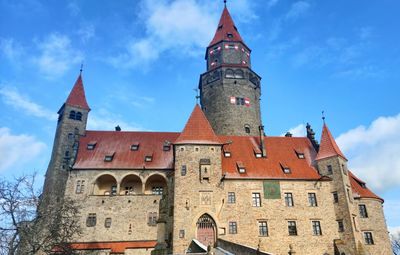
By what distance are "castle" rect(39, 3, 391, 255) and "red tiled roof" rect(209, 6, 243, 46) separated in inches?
612

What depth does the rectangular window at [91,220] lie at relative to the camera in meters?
31.8

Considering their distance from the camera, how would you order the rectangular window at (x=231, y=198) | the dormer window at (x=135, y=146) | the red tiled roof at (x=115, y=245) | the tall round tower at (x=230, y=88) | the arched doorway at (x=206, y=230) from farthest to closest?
the tall round tower at (x=230, y=88) < the dormer window at (x=135, y=146) < the red tiled roof at (x=115, y=245) < the rectangular window at (x=231, y=198) < the arched doorway at (x=206, y=230)

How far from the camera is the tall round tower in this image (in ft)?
136

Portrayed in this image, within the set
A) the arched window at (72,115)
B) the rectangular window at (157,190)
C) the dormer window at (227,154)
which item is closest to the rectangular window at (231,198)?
the dormer window at (227,154)

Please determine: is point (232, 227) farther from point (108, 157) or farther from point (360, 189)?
point (108, 157)

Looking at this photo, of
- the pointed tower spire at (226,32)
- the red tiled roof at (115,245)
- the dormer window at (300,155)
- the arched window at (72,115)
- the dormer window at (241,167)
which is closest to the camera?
the red tiled roof at (115,245)

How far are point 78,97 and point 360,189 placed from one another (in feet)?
98.4

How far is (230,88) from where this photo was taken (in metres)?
43.0

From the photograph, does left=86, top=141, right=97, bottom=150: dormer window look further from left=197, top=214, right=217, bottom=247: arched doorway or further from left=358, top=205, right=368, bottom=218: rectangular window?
left=358, top=205, right=368, bottom=218: rectangular window

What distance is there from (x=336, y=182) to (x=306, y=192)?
2.71 meters

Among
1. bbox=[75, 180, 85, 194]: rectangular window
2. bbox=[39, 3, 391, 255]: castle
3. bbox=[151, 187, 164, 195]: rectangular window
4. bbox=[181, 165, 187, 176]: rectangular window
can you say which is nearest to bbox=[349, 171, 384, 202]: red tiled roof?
bbox=[39, 3, 391, 255]: castle

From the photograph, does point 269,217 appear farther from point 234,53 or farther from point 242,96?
point 234,53

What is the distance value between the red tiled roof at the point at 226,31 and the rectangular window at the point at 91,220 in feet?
86.1

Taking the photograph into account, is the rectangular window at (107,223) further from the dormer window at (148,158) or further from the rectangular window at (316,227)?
the rectangular window at (316,227)
